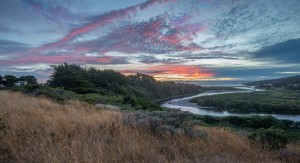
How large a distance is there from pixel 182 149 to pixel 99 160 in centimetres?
195

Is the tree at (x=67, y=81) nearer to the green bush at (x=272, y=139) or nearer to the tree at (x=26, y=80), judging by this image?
the tree at (x=26, y=80)

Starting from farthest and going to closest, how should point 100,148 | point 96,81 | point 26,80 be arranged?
point 96,81 < point 26,80 < point 100,148

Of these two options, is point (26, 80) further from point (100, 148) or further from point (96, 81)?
point (100, 148)

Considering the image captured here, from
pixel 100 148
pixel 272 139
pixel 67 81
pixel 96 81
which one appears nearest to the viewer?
pixel 100 148

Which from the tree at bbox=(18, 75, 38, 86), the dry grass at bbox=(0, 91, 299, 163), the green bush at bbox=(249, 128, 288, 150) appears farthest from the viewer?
the tree at bbox=(18, 75, 38, 86)

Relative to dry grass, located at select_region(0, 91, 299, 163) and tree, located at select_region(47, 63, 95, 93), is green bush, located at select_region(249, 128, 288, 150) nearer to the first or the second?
dry grass, located at select_region(0, 91, 299, 163)

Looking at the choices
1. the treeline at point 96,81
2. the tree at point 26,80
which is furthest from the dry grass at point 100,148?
the tree at point 26,80

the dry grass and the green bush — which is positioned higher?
the dry grass

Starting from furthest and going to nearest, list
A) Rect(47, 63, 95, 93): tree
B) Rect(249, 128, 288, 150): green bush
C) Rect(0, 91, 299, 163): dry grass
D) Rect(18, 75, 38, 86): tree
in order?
1. Rect(18, 75, 38, 86): tree
2. Rect(47, 63, 95, 93): tree
3. Rect(249, 128, 288, 150): green bush
4. Rect(0, 91, 299, 163): dry grass

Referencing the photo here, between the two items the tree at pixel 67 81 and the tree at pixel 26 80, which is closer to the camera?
the tree at pixel 67 81

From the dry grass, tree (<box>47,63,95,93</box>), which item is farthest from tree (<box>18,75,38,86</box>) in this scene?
the dry grass

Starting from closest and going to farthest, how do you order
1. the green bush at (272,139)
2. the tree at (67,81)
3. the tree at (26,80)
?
1. the green bush at (272,139)
2. the tree at (67,81)
3. the tree at (26,80)

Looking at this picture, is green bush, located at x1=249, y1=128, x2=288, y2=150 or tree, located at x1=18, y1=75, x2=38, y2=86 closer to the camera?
green bush, located at x1=249, y1=128, x2=288, y2=150

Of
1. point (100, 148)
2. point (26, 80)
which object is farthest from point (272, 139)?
point (26, 80)
